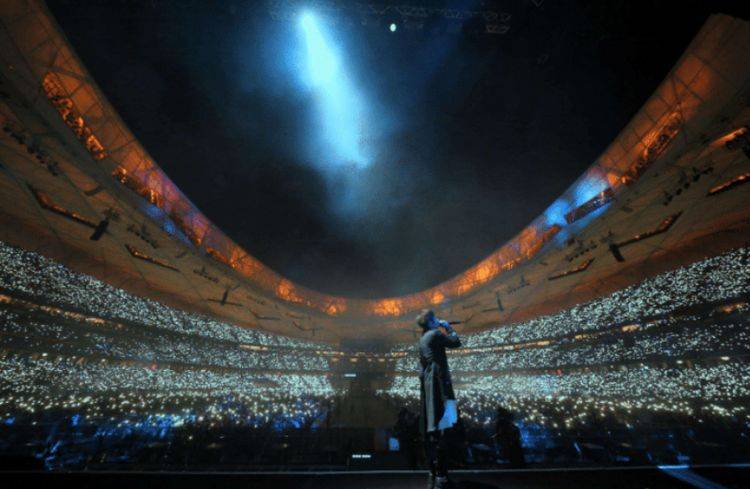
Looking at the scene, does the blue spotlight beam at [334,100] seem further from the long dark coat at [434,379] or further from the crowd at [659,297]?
the crowd at [659,297]

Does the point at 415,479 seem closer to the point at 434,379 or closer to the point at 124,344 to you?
the point at 434,379

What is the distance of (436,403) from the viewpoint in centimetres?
248

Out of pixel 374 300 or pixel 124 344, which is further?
pixel 374 300

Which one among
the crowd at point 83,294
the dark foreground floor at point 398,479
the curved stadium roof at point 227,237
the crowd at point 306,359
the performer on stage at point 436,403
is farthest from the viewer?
the crowd at point 306,359

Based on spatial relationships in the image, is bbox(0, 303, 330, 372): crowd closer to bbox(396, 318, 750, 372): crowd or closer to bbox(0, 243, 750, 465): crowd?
bbox(0, 243, 750, 465): crowd

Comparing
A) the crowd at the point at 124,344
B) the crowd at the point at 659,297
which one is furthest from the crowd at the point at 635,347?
the crowd at the point at 124,344

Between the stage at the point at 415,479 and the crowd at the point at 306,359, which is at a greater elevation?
the crowd at the point at 306,359

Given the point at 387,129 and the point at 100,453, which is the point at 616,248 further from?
the point at 100,453

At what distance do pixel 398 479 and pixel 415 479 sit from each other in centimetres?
17

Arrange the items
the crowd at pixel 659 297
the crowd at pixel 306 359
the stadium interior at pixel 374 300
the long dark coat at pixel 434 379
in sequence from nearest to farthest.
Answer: the long dark coat at pixel 434 379 → the stadium interior at pixel 374 300 → the crowd at pixel 659 297 → the crowd at pixel 306 359

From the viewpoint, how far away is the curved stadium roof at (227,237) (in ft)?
11.9

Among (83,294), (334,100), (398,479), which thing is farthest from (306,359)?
(398,479)

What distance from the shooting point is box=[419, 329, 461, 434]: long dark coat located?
8.11ft

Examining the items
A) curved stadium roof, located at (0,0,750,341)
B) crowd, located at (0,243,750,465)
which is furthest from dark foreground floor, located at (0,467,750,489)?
curved stadium roof, located at (0,0,750,341)
